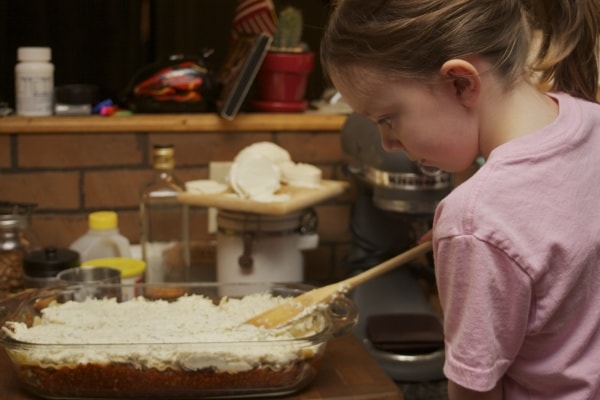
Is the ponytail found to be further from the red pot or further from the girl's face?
the red pot

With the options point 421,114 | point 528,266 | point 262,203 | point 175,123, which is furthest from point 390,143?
point 175,123

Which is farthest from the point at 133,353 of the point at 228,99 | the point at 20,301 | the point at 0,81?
the point at 0,81

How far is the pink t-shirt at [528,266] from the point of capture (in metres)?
0.79

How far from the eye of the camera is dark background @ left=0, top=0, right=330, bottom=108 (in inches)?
67.5

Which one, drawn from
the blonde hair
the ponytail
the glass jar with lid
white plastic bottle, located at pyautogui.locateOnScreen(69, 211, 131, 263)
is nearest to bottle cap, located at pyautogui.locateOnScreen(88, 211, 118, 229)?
→ white plastic bottle, located at pyautogui.locateOnScreen(69, 211, 131, 263)

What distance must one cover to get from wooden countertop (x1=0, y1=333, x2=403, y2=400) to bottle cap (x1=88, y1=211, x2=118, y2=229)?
34 cm

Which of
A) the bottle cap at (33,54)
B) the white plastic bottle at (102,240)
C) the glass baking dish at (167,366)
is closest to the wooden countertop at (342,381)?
the glass baking dish at (167,366)

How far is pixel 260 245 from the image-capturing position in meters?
1.48

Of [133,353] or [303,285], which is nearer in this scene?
[133,353]

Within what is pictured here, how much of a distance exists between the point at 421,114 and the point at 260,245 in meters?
0.66

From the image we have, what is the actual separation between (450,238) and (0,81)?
3.88 ft

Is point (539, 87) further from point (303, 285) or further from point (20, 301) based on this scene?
point (20, 301)

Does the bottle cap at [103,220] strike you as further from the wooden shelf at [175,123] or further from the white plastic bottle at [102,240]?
the wooden shelf at [175,123]

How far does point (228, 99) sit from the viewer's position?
5.35 feet
